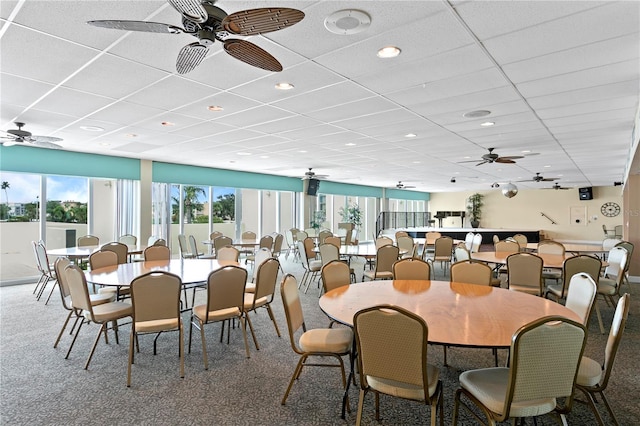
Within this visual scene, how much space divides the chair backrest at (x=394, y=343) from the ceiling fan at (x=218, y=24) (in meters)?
1.70

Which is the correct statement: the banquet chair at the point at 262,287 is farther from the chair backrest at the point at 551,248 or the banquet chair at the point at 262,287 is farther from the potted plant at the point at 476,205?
the potted plant at the point at 476,205

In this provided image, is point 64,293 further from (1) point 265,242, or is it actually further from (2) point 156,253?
(1) point 265,242

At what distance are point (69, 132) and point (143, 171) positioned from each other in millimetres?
3051

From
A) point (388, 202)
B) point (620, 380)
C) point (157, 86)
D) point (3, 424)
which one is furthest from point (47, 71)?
point (388, 202)

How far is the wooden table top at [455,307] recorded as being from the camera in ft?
7.29

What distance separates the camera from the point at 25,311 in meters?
5.50

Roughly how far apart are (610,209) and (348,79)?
18.8 m

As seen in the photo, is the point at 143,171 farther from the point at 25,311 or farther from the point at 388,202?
the point at 388,202

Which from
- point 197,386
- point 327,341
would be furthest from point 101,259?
point 327,341

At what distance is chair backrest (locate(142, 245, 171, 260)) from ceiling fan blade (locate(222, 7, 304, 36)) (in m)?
4.45

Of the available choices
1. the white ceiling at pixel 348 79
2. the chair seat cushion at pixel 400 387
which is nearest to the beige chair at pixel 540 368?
the chair seat cushion at pixel 400 387

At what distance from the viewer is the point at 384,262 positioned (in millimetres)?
5914

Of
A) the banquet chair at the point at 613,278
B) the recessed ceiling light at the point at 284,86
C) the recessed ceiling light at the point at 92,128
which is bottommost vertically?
the banquet chair at the point at 613,278

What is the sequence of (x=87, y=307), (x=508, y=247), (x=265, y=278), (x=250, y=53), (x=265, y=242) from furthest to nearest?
(x=265, y=242)
(x=508, y=247)
(x=265, y=278)
(x=87, y=307)
(x=250, y=53)
